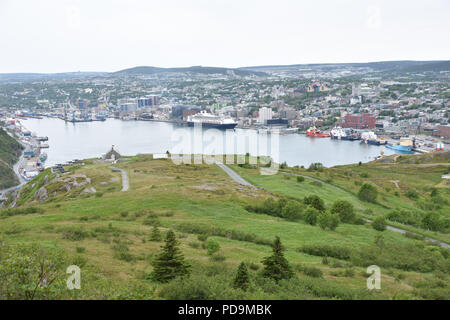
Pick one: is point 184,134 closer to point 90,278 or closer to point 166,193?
point 166,193

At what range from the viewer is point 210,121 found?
85500 mm

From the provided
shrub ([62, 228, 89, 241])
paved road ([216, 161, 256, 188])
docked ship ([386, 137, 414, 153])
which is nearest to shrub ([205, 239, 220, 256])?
shrub ([62, 228, 89, 241])

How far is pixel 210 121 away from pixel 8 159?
4268 cm

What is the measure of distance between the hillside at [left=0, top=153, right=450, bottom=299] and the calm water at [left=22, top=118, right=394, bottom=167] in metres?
33.8

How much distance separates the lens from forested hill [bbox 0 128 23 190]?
42.1 meters

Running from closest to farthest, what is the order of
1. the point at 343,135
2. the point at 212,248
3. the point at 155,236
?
1. the point at 212,248
2. the point at 155,236
3. the point at 343,135

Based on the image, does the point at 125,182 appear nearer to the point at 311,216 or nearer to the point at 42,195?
the point at 42,195

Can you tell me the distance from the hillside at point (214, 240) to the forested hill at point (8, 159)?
2296 cm

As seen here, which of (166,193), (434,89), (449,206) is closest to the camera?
(166,193)

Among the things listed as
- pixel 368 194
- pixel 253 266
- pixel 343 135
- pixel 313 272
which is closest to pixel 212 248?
pixel 253 266

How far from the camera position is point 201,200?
1669 cm

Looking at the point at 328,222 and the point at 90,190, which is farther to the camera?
the point at 90,190
